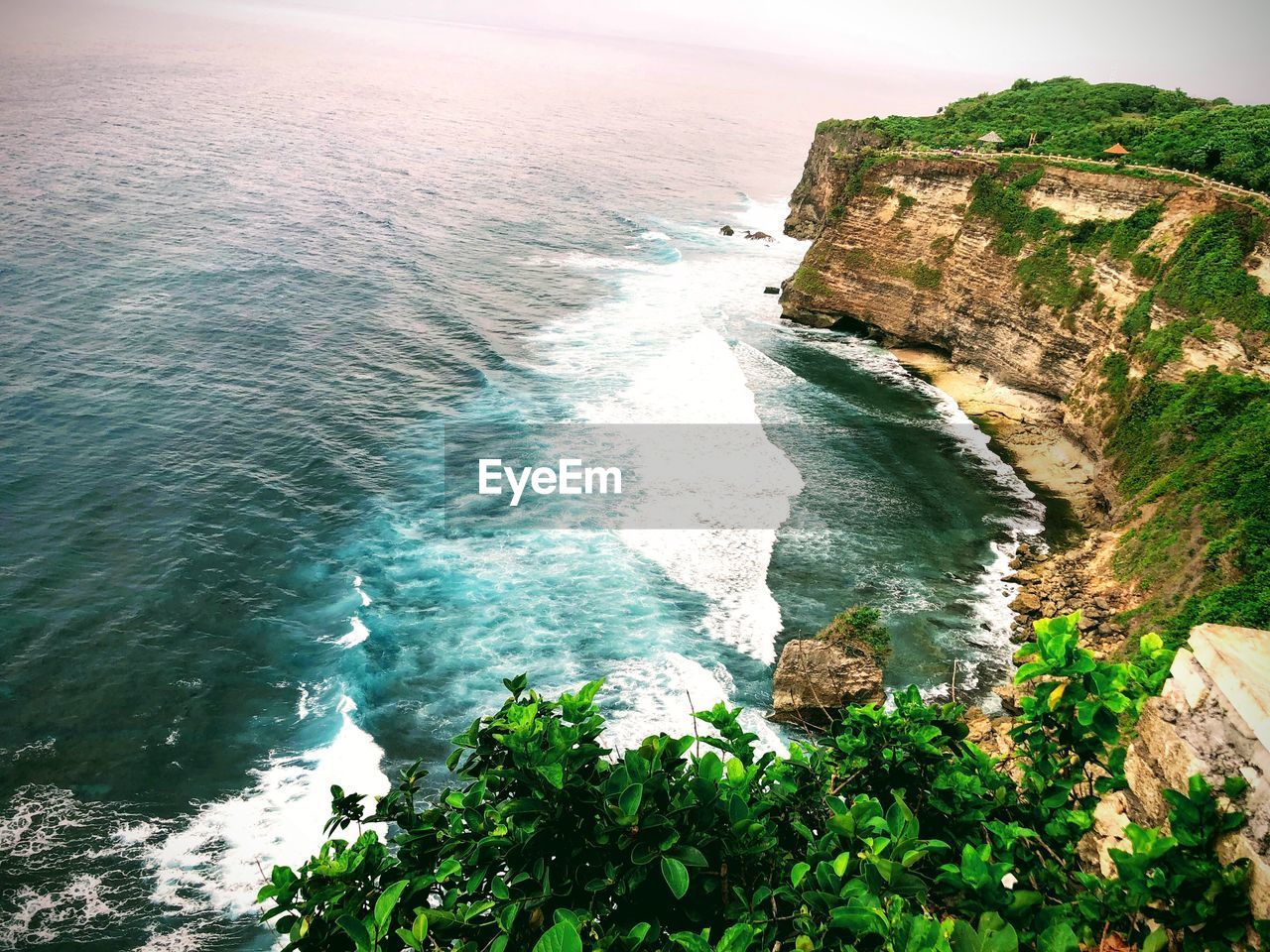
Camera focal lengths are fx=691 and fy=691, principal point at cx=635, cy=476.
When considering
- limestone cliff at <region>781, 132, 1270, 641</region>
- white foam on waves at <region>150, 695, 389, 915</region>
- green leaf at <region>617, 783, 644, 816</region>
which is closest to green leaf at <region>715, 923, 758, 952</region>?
green leaf at <region>617, 783, 644, 816</region>

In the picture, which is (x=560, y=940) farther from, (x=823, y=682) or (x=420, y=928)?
(x=823, y=682)

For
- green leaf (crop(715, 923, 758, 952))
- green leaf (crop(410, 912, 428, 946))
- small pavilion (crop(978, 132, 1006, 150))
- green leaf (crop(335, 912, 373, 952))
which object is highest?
small pavilion (crop(978, 132, 1006, 150))

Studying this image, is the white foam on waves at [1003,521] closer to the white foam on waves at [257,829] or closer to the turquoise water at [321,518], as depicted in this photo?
the turquoise water at [321,518]

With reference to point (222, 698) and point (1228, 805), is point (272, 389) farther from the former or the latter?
point (1228, 805)

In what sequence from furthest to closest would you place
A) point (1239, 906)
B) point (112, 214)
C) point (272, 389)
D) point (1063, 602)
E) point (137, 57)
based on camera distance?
point (137, 57) → point (112, 214) → point (272, 389) → point (1063, 602) → point (1239, 906)

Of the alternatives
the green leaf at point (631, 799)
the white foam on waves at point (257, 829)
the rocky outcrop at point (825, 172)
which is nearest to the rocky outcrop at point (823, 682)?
the white foam on waves at point (257, 829)

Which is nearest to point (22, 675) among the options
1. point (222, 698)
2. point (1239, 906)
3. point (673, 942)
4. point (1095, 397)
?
point (222, 698)

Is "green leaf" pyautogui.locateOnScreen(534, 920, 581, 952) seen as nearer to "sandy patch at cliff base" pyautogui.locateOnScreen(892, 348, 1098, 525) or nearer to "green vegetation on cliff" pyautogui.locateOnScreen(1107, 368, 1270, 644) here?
"green vegetation on cliff" pyautogui.locateOnScreen(1107, 368, 1270, 644)
